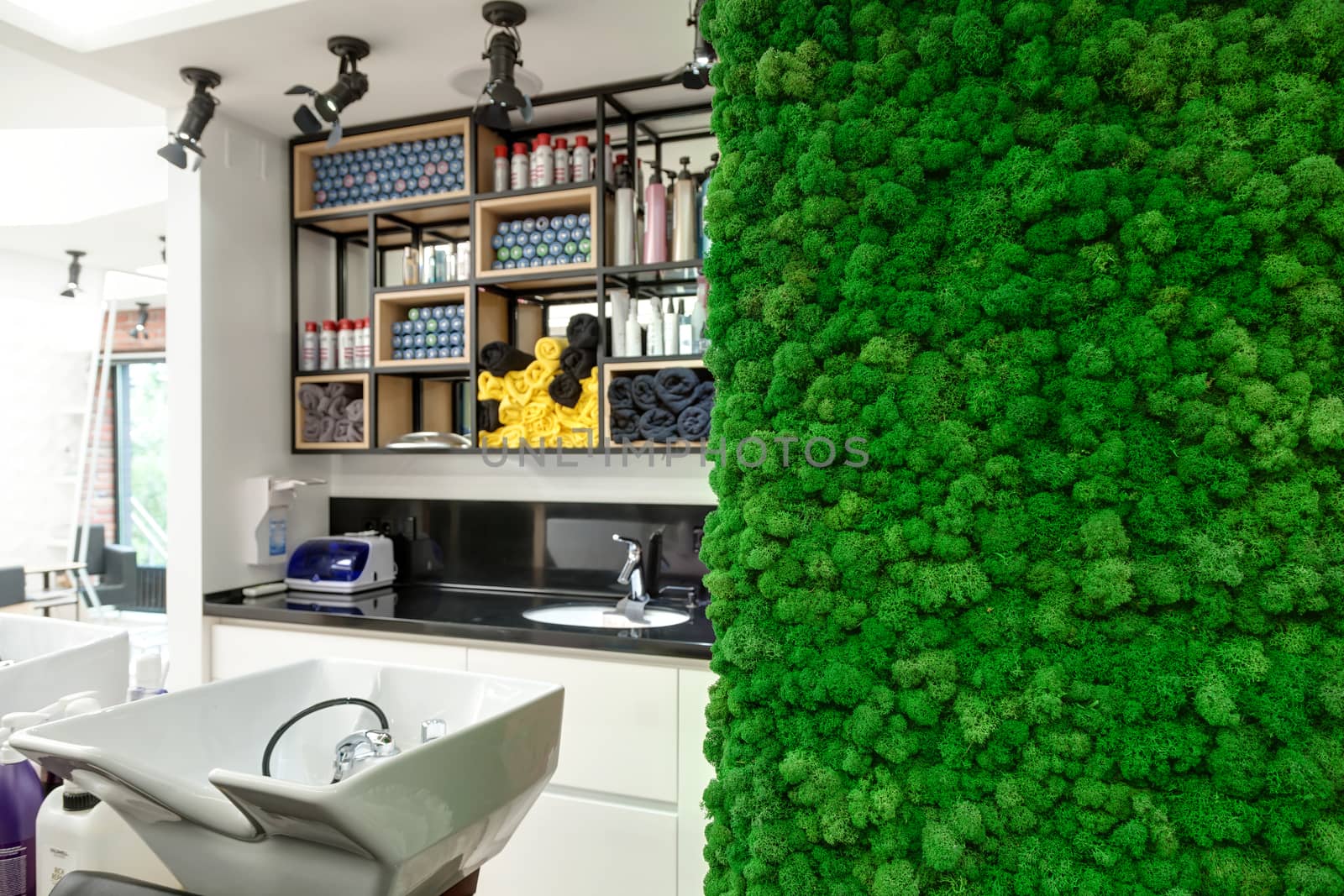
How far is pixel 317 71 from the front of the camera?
2.73 meters

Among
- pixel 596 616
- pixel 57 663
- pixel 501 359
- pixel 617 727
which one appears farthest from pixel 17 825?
pixel 501 359

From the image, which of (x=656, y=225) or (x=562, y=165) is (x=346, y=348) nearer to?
(x=562, y=165)

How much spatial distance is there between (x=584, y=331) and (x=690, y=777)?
4.56 ft

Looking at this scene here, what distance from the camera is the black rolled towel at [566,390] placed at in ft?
9.23

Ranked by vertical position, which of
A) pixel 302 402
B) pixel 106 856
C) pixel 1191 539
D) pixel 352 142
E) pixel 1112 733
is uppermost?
pixel 352 142

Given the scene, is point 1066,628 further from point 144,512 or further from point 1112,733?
point 144,512

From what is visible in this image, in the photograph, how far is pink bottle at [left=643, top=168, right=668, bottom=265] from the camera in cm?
271

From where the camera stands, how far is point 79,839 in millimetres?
1156

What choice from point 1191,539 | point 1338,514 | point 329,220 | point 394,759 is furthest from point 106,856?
point 329,220

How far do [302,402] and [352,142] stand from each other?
0.98 metres

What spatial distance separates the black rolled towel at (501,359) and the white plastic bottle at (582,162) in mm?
595

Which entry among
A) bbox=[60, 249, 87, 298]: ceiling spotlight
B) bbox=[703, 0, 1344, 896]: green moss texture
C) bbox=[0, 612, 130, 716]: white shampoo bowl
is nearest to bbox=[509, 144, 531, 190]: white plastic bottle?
bbox=[703, 0, 1344, 896]: green moss texture

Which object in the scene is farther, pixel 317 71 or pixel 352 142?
pixel 352 142

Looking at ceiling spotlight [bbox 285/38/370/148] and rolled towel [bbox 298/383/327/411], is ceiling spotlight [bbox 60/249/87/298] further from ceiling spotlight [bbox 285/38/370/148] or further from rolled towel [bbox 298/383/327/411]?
ceiling spotlight [bbox 285/38/370/148]
